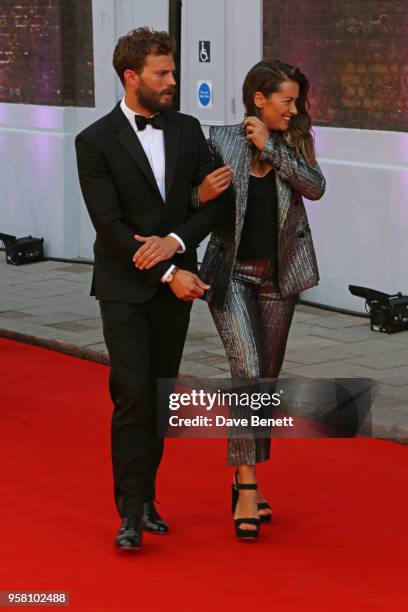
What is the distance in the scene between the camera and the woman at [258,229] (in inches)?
257

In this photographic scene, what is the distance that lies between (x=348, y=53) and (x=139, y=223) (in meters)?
A: 6.11

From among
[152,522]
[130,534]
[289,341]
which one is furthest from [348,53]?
[130,534]

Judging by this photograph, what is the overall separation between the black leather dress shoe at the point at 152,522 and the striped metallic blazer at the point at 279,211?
890mm

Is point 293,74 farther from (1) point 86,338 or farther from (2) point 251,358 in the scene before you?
(1) point 86,338

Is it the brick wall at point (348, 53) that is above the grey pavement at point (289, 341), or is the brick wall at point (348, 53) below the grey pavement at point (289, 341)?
above

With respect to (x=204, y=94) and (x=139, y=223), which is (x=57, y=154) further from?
(x=139, y=223)

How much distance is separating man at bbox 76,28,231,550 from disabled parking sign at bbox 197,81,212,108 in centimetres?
730

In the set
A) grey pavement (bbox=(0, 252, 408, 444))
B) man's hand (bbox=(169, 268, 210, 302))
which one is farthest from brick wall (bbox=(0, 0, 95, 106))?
man's hand (bbox=(169, 268, 210, 302))

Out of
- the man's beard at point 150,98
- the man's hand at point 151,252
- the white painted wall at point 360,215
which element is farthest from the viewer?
the white painted wall at point 360,215

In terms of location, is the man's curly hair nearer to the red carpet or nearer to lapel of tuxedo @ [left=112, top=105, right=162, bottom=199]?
lapel of tuxedo @ [left=112, top=105, right=162, bottom=199]

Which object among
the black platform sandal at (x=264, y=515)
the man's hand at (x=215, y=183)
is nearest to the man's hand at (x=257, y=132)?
the man's hand at (x=215, y=183)

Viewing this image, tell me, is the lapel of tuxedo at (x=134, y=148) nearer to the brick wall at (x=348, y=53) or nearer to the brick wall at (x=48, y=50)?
the brick wall at (x=348, y=53)

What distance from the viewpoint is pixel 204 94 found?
45.2 feet

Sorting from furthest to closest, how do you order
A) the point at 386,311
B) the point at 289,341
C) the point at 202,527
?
1. the point at 386,311
2. the point at 289,341
3. the point at 202,527
